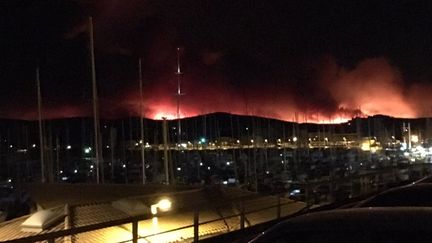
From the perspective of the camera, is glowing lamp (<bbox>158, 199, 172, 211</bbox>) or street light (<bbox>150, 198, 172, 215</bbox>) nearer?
street light (<bbox>150, 198, 172, 215</bbox>)

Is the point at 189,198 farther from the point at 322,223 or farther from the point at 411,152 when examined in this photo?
the point at 411,152

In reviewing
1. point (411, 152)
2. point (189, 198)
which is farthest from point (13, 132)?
point (189, 198)

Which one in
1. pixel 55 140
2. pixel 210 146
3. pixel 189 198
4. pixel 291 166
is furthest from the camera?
pixel 210 146

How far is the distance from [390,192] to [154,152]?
8116 centimetres

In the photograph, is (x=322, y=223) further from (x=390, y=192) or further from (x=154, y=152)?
(x=154, y=152)

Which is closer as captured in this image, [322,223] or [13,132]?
[322,223]

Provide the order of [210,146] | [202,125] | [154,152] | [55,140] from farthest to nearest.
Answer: [210,146] → [202,125] → [55,140] → [154,152]

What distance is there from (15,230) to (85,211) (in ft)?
5.92

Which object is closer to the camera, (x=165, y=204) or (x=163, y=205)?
(x=163, y=205)

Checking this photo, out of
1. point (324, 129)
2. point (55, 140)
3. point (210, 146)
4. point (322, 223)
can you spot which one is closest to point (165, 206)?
point (322, 223)

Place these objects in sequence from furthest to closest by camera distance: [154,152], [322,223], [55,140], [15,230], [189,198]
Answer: [55,140]
[154,152]
[189,198]
[15,230]
[322,223]

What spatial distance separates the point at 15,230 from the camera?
19594 mm

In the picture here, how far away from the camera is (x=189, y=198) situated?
898 inches

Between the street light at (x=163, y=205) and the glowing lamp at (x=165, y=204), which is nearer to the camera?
the street light at (x=163, y=205)
